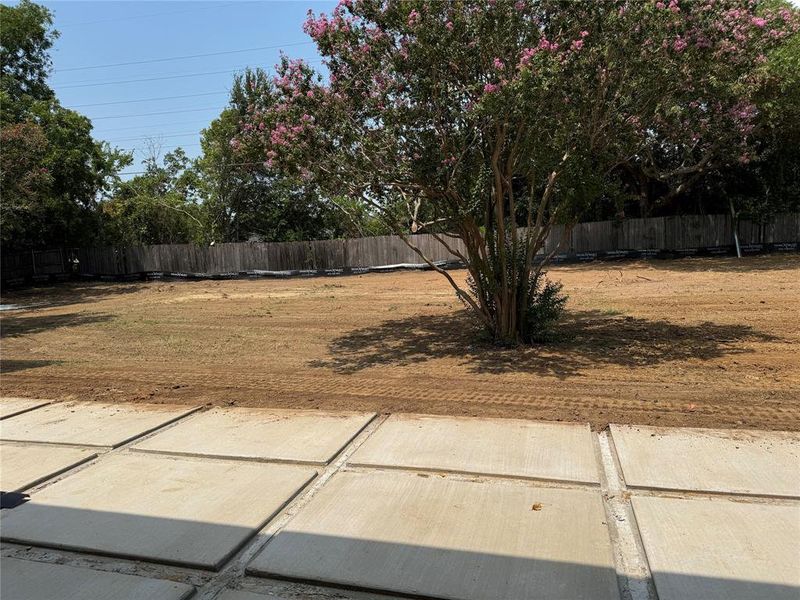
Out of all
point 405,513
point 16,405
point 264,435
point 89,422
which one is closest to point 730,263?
point 264,435

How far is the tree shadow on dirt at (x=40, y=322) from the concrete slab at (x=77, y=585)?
11535 millimetres

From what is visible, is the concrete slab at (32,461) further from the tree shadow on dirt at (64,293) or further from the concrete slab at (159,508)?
the tree shadow on dirt at (64,293)

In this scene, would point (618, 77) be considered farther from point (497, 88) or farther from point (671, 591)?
point (671, 591)

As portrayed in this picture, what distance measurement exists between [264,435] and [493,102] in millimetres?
4316

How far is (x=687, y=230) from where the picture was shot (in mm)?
25875

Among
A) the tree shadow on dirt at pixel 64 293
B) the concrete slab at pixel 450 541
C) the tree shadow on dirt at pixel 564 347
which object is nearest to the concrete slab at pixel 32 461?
→ the concrete slab at pixel 450 541

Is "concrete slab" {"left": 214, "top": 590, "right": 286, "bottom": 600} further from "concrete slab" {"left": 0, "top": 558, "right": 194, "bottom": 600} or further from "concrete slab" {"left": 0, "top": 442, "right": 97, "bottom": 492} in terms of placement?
"concrete slab" {"left": 0, "top": 442, "right": 97, "bottom": 492}

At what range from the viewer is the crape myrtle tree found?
22.3 feet

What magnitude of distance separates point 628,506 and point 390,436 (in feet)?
6.43

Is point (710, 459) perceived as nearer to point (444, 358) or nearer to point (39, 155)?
point (444, 358)

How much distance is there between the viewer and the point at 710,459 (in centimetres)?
396

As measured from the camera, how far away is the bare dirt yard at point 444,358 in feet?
18.4

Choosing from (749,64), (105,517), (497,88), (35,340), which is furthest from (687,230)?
(105,517)

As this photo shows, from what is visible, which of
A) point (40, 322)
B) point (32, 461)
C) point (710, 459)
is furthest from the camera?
point (40, 322)
